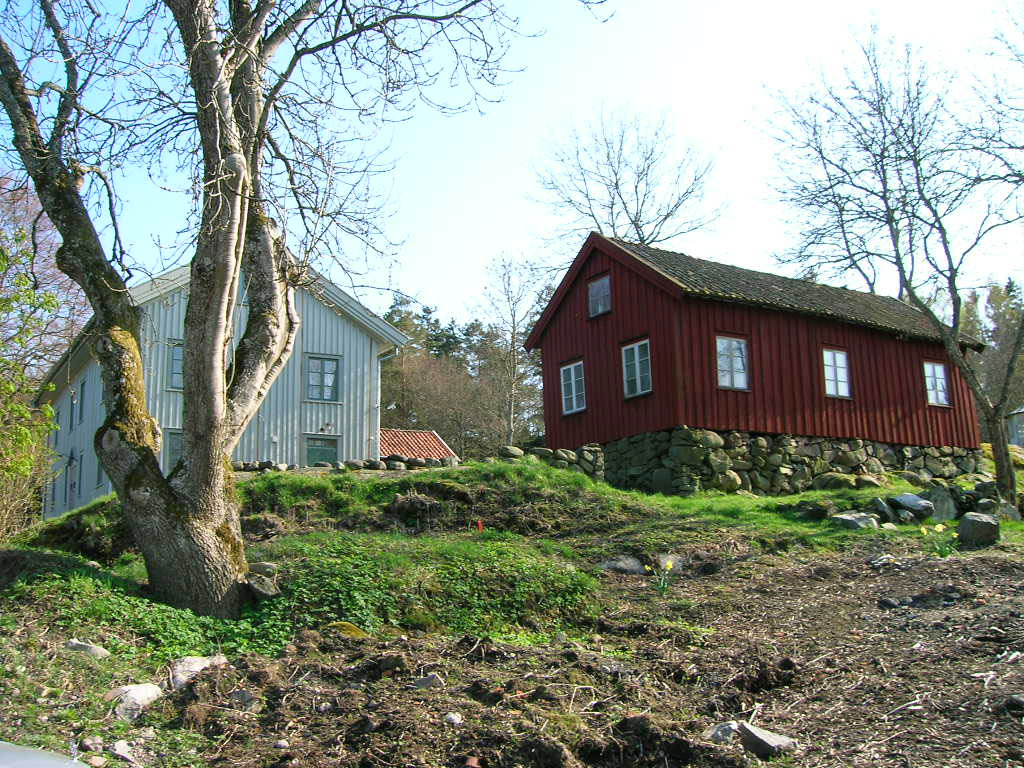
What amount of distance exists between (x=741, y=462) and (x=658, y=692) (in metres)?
13.7

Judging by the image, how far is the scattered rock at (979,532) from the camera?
32.4 feet

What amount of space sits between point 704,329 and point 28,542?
13.0 metres

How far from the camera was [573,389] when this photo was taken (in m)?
21.9

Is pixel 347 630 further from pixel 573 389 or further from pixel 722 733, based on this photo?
pixel 573 389

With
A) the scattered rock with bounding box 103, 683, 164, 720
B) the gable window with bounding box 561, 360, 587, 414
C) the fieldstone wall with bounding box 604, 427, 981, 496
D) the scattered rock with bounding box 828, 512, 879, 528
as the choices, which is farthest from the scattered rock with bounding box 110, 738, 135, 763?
the gable window with bounding box 561, 360, 587, 414

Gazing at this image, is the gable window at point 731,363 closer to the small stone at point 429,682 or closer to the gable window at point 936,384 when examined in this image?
the gable window at point 936,384

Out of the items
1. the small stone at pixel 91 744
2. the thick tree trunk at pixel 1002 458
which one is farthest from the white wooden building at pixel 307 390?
the small stone at pixel 91 744

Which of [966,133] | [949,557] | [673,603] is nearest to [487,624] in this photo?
[673,603]

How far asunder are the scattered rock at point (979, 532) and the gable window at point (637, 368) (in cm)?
955

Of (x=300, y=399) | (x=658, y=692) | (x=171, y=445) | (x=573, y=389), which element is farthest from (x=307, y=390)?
(x=658, y=692)

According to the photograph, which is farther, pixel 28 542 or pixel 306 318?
pixel 306 318

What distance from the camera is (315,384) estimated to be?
80.7 feet

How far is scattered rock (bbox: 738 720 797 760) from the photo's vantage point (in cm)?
451

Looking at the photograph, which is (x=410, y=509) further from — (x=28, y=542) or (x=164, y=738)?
(x=164, y=738)
